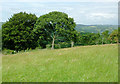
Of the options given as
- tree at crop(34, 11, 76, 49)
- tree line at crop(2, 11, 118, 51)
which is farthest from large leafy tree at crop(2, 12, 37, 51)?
tree at crop(34, 11, 76, 49)

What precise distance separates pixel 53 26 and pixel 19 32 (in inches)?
427

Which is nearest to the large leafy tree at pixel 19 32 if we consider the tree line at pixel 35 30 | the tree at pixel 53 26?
the tree line at pixel 35 30

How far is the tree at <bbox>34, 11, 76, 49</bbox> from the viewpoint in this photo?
43.8m

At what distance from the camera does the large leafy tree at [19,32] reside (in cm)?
4391

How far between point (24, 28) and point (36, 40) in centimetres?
545

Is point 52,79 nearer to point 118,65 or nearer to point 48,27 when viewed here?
point 118,65

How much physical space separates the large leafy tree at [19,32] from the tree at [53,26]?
3.06 m

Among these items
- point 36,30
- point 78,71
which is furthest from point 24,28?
point 78,71

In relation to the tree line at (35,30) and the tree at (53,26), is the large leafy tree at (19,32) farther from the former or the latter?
the tree at (53,26)

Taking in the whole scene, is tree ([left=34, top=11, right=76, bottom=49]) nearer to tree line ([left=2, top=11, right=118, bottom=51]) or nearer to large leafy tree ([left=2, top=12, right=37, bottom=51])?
tree line ([left=2, top=11, right=118, bottom=51])

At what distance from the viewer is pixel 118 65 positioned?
334 inches

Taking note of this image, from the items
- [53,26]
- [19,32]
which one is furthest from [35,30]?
[53,26]

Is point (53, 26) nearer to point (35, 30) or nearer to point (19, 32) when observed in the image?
point (35, 30)

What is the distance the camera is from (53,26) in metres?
45.6
